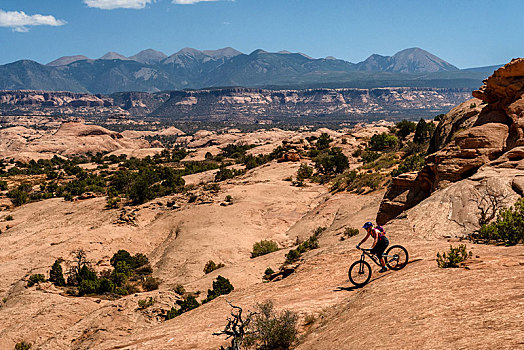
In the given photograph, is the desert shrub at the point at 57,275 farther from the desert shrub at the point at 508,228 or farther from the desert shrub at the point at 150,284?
the desert shrub at the point at 508,228

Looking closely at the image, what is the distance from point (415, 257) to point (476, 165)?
9.22m

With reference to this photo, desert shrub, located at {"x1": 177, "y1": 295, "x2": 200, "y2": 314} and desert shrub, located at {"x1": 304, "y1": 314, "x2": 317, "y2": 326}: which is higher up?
desert shrub, located at {"x1": 304, "y1": 314, "x2": 317, "y2": 326}

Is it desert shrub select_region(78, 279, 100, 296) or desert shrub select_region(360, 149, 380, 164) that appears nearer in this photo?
desert shrub select_region(78, 279, 100, 296)

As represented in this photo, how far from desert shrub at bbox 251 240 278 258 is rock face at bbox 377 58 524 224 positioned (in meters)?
10.4

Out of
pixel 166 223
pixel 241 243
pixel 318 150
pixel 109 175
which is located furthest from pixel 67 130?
pixel 241 243

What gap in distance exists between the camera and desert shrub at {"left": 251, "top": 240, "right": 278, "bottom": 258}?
30.3 meters

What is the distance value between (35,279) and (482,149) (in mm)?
28949

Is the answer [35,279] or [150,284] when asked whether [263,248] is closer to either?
[150,284]

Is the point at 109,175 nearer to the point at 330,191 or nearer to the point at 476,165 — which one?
the point at 330,191

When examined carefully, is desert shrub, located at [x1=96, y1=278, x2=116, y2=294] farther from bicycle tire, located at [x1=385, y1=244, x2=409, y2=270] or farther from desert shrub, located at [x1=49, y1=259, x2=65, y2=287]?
bicycle tire, located at [x1=385, y1=244, x2=409, y2=270]

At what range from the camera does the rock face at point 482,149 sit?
1956 centimetres

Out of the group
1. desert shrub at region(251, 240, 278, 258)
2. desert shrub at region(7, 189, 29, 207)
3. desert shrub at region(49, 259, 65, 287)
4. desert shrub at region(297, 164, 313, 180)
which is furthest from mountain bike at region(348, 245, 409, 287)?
desert shrub at region(7, 189, 29, 207)

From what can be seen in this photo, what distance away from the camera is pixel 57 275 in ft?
87.9

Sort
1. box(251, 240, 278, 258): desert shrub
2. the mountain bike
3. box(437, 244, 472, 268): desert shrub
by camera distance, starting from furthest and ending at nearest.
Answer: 1. box(251, 240, 278, 258): desert shrub
2. the mountain bike
3. box(437, 244, 472, 268): desert shrub
